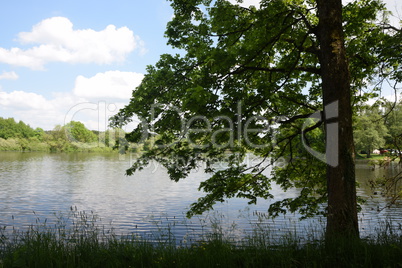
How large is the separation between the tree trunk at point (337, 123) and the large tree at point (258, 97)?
0.02 meters

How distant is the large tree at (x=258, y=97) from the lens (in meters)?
7.33

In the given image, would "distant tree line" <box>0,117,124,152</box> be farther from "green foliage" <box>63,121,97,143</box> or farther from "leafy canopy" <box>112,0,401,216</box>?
"leafy canopy" <box>112,0,401,216</box>

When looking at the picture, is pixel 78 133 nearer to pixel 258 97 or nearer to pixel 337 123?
pixel 258 97

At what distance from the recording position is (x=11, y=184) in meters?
29.8

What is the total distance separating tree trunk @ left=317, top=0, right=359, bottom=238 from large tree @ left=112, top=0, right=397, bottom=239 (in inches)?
0.8

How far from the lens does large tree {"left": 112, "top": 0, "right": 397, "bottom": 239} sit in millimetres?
7332

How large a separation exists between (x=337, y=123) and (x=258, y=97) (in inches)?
72.4

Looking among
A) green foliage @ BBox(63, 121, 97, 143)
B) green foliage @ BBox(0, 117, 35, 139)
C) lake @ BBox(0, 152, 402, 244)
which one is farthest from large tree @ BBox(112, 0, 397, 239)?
green foliage @ BBox(0, 117, 35, 139)

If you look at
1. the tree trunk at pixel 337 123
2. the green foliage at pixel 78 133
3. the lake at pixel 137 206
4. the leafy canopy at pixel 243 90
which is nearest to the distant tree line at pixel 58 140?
the green foliage at pixel 78 133

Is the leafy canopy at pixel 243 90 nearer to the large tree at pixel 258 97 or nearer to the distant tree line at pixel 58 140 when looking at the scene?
the large tree at pixel 258 97

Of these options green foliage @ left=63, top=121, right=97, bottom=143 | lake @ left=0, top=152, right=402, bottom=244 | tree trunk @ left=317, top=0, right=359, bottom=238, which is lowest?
lake @ left=0, top=152, right=402, bottom=244

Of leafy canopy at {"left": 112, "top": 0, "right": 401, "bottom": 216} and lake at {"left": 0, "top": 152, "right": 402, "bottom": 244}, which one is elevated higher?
leafy canopy at {"left": 112, "top": 0, "right": 401, "bottom": 216}

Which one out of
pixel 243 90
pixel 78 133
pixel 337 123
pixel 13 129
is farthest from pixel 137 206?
pixel 13 129

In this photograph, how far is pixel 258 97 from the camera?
8109mm
